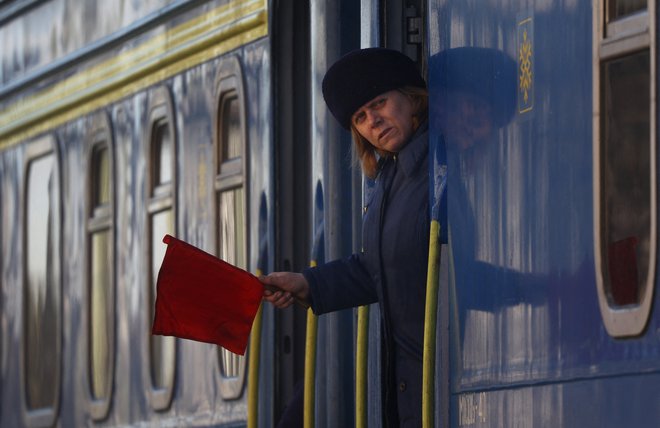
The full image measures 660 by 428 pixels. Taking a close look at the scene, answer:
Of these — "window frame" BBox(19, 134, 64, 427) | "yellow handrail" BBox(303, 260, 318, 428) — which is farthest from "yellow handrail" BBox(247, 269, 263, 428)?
"window frame" BBox(19, 134, 64, 427)

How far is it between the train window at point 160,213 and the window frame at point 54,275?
1.17 meters

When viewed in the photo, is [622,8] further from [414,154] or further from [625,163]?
[414,154]

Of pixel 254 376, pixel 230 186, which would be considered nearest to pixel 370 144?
pixel 254 376

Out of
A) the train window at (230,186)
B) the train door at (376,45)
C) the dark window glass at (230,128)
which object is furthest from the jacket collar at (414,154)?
the dark window glass at (230,128)

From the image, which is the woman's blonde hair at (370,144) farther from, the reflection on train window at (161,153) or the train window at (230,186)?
the reflection on train window at (161,153)

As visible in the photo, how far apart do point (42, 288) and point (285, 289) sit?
3783 millimetres

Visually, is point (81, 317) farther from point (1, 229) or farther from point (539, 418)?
point (539, 418)

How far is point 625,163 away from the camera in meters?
3.41

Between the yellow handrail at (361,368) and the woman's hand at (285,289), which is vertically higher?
the woman's hand at (285,289)

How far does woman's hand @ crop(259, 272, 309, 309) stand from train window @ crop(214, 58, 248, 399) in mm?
1298

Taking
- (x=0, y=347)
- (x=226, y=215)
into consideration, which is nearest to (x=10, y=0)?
(x=0, y=347)

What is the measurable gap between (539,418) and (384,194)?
1.07 m

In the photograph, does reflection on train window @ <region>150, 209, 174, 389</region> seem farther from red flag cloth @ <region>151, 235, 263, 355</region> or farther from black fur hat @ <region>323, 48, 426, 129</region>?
black fur hat @ <region>323, 48, 426, 129</region>

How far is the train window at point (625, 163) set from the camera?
130 inches
